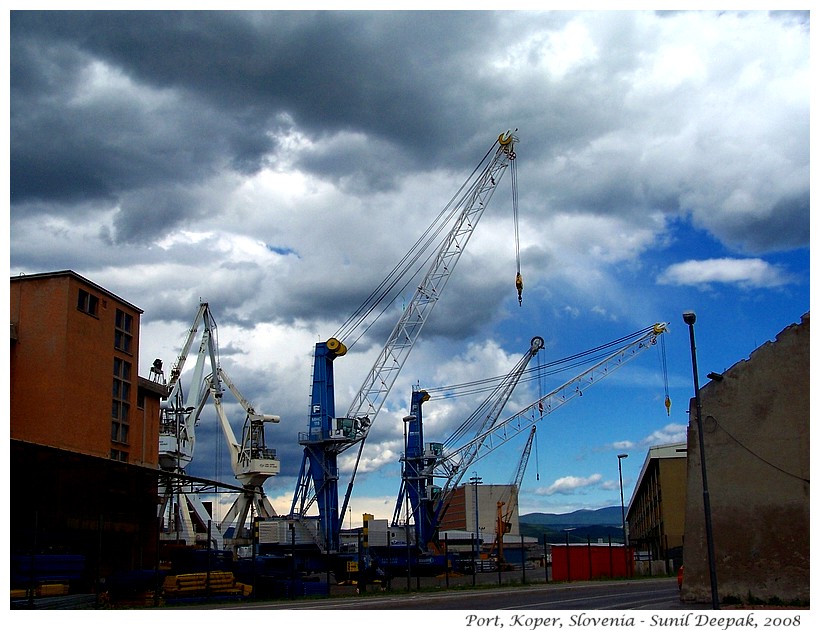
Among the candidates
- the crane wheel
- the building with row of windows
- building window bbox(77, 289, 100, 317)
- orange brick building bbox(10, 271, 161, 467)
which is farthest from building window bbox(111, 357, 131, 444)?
the building with row of windows

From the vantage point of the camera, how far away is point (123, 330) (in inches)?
1996

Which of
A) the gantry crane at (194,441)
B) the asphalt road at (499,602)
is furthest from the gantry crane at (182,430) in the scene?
the asphalt road at (499,602)

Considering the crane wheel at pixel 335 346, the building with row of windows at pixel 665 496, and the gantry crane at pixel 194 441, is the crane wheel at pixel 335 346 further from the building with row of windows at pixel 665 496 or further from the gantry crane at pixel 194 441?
the building with row of windows at pixel 665 496

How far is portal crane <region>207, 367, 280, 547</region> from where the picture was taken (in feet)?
276

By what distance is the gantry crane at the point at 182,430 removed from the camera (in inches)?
2810

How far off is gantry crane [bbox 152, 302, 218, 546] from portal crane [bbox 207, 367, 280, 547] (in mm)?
2301

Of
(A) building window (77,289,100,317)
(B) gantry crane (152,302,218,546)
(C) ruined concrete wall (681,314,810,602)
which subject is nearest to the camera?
(C) ruined concrete wall (681,314,810,602)

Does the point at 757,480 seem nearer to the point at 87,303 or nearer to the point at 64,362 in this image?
the point at 64,362

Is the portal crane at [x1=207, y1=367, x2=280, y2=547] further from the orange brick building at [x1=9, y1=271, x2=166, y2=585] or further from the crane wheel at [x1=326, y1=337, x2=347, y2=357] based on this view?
the orange brick building at [x1=9, y1=271, x2=166, y2=585]

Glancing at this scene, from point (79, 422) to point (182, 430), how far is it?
105 ft
